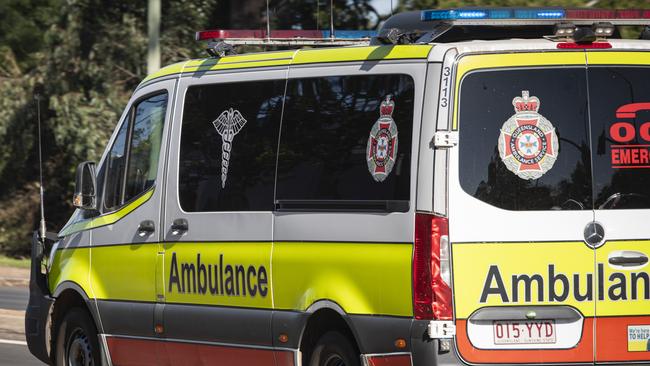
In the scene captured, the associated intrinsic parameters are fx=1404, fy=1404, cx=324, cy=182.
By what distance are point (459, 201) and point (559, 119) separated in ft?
2.07

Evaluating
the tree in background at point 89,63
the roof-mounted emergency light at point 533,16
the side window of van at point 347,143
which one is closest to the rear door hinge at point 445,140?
the side window of van at point 347,143

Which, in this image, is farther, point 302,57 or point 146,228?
point 146,228

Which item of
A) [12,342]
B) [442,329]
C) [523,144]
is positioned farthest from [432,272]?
[12,342]

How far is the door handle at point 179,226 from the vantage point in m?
8.53

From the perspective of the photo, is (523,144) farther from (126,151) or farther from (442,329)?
(126,151)

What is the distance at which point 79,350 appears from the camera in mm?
Result: 9680

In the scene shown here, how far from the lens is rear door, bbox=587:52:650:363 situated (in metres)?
6.86

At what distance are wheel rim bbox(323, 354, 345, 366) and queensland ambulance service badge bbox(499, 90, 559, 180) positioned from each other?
4.71ft

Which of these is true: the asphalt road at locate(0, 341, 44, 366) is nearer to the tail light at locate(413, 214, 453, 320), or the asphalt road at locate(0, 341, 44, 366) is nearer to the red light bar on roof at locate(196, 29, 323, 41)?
the red light bar on roof at locate(196, 29, 323, 41)

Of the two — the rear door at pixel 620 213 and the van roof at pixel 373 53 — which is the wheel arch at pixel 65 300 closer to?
the van roof at pixel 373 53

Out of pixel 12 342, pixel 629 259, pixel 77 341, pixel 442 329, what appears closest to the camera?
pixel 442 329

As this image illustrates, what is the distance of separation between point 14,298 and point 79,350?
8091mm

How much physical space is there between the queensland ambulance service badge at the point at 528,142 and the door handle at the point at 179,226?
246cm

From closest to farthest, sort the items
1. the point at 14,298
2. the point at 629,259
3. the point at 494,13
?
the point at 629,259 → the point at 494,13 → the point at 14,298
